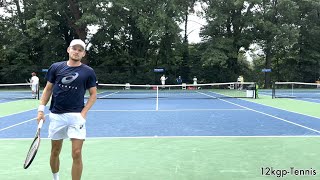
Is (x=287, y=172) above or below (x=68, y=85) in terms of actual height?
below

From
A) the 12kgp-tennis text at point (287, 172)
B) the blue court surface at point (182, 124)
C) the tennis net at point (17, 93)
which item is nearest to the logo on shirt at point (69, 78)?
the 12kgp-tennis text at point (287, 172)

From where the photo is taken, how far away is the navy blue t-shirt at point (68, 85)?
4.54 metres

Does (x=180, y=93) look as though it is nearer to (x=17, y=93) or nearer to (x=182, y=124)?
(x=17, y=93)

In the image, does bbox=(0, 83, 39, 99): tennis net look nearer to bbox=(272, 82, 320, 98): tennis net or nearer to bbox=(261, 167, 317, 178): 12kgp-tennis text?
bbox=(272, 82, 320, 98): tennis net

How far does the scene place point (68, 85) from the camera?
4.54 metres

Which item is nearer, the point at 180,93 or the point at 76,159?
the point at 76,159

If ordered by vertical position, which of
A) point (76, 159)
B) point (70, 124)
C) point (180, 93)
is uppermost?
point (70, 124)

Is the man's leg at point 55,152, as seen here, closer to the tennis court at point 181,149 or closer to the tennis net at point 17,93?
the tennis court at point 181,149

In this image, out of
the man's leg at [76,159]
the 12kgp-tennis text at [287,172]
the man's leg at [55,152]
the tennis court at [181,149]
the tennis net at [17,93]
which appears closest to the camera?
the man's leg at [76,159]

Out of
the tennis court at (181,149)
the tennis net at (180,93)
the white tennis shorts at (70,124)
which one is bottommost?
the tennis court at (181,149)

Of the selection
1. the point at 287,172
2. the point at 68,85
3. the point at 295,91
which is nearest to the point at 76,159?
the point at 68,85

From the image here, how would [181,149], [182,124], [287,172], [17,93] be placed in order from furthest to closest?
[17,93], [182,124], [181,149], [287,172]

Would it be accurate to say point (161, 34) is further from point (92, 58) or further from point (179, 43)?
point (92, 58)

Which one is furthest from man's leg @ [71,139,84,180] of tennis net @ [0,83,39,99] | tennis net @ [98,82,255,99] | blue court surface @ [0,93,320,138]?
tennis net @ [0,83,39,99]
